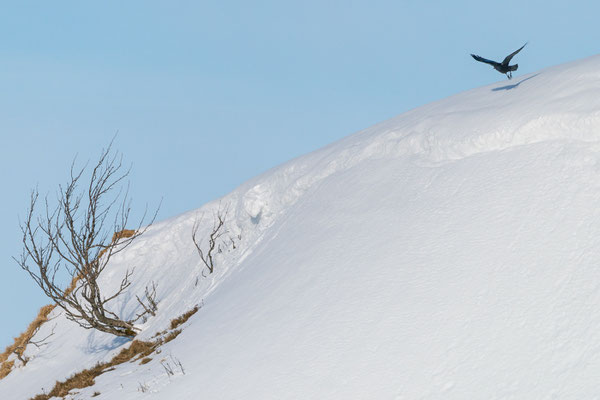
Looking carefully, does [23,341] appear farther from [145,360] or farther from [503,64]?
[503,64]

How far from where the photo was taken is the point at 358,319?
8234mm

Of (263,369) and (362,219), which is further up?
(362,219)

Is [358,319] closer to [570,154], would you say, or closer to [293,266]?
[293,266]

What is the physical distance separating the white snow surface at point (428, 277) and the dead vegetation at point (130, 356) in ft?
1.42

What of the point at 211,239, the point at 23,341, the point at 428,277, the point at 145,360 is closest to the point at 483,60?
the point at 428,277

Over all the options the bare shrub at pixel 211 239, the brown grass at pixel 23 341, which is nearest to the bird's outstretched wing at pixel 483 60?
the bare shrub at pixel 211 239

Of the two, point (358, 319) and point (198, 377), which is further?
point (198, 377)

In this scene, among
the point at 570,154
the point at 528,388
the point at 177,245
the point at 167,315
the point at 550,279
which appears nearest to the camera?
the point at 528,388

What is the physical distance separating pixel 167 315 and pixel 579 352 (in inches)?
422

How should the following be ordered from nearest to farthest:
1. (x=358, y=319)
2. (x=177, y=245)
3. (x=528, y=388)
Result: 1. (x=528, y=388)
2. (x=358, y=319)
3. (x=177, y=245)

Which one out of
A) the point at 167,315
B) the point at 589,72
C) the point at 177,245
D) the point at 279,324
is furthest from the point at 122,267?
the point at 589,72

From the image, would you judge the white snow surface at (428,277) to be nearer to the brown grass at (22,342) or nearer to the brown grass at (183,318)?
the brown grass at (183,318)

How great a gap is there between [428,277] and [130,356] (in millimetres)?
7834

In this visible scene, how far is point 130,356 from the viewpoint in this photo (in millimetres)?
13438
